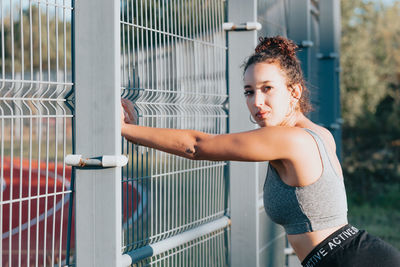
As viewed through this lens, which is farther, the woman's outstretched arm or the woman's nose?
the woman's nose

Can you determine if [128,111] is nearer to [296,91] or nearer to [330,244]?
[296,91]

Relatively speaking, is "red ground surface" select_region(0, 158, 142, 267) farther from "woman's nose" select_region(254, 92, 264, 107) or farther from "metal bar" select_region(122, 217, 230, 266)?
"woman's nose" select_region(254, 92, 264, 107)

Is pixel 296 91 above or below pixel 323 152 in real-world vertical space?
above

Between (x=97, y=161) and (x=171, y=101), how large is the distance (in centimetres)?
113

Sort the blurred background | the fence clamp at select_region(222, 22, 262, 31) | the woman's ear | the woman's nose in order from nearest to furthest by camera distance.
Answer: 1. the woman's nose
2. the woman's ear
3. the fence clamp at select_region(222, 22, 262, 31)
4. the blurred background

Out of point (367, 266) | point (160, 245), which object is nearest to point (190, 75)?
point (160, 245)

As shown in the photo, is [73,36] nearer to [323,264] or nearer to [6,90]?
[6,90]

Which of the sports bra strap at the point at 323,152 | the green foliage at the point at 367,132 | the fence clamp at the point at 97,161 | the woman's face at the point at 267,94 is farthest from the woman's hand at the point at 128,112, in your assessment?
the green foliage at the point at 367,132

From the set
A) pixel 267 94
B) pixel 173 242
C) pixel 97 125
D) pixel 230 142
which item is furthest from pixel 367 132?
pixel 97 125

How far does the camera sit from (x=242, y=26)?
4.43 metres

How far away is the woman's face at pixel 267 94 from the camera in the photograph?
9.79 feet

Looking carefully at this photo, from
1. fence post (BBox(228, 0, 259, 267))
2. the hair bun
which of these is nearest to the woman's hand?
the hair bun

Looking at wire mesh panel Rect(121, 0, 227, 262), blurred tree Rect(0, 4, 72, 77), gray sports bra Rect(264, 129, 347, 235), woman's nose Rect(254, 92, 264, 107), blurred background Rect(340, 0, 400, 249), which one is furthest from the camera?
blurred background Rect(340, 0, 400, 249)

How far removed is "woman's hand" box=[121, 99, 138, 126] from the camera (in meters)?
2.99
